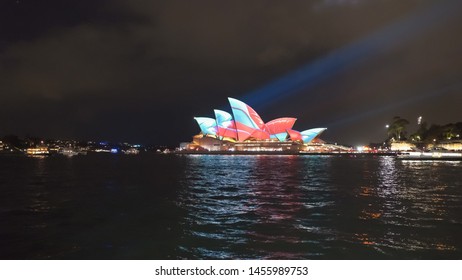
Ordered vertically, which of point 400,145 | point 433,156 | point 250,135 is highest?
point 250,135

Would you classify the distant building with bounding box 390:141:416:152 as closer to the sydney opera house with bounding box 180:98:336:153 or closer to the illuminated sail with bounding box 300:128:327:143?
the sydney opera house with bounding box 180:98:336:153

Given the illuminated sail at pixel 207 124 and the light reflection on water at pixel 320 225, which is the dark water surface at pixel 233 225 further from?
the illuminated sail at pixel 207 124

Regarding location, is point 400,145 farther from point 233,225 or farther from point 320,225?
point 233,225

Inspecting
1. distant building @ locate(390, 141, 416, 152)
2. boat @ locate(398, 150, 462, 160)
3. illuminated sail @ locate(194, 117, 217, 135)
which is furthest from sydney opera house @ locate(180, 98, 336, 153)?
boat @ locate(398, 150, 462, 160)

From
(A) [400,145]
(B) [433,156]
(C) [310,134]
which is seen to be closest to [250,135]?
(C) [310,134]

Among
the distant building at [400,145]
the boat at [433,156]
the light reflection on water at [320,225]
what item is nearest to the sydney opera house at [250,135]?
the distant building at [400,145]

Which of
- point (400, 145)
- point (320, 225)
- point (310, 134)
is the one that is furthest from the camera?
point (310, 134)
